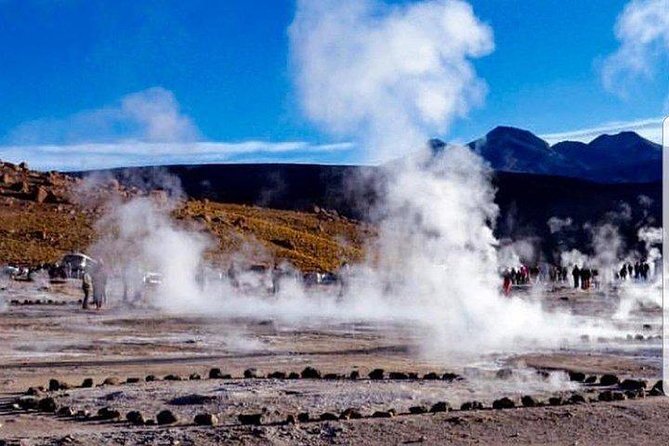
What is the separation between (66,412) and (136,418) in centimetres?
75

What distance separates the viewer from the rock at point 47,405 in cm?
906

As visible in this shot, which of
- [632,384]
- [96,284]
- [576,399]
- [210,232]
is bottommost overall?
[576,399]

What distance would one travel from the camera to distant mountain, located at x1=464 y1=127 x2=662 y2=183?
13338 cm

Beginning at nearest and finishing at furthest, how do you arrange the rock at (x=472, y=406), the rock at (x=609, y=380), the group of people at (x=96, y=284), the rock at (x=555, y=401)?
1. the rock at (x=472, y=406)
2. the rock at (x=555, y=401)
3. the rock at (x=609, y=380)
4. the group of people at (x=96, y=284)

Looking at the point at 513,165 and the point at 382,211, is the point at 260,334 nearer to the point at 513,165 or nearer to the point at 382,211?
the point at 382,211

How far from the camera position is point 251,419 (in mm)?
8312

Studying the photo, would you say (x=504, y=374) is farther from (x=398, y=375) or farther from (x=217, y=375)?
(x=217, y=375)

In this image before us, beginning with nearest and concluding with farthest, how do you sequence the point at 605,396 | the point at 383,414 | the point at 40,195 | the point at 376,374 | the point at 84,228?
the point at 383,414 → the point at 605,396 → the point at 376,374 → the point at 84,228 → the point at 40,195

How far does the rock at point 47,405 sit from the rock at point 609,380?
5.53 metres

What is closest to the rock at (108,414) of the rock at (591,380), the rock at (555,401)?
the rock at (555,401)

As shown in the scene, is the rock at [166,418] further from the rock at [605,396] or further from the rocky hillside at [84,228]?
the rocky hillside at [84,228]

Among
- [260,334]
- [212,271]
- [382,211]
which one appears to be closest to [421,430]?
[260,334]

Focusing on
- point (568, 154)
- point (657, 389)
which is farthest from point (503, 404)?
point (568, 154)

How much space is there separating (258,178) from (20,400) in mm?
88251
